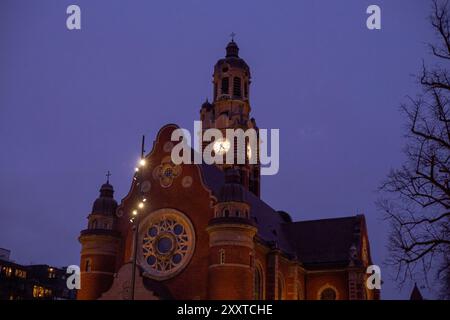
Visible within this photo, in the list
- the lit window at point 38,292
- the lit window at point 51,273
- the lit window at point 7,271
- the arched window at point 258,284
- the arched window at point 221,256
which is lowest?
the arched window at point 258,284

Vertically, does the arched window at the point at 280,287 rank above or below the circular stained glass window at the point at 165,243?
below

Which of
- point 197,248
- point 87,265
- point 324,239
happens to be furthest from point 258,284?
point 324,239

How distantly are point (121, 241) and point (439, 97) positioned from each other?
139 ft

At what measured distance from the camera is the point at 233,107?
81000 mm

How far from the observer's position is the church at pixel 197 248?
5188cm

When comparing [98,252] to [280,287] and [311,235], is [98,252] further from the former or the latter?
[311,235]

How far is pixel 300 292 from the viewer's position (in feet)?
225

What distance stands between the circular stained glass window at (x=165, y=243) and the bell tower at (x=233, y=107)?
77.8ft

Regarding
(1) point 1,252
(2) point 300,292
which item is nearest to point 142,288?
(2) point 300,292

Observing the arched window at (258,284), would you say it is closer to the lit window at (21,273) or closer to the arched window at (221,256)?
the arched window at (221,256)

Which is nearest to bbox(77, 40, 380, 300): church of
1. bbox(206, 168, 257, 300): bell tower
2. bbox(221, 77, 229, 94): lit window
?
bbox(206, 168, 257, 300): bell tower

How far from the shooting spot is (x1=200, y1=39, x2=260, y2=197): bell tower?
80.6 m

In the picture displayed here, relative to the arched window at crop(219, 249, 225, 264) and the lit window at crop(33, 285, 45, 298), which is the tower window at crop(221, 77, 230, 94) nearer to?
the arched window at crop(219, 249, 225, 264)

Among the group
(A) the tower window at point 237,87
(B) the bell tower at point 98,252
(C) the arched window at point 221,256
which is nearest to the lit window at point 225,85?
(A) the tower window at point 237,87
